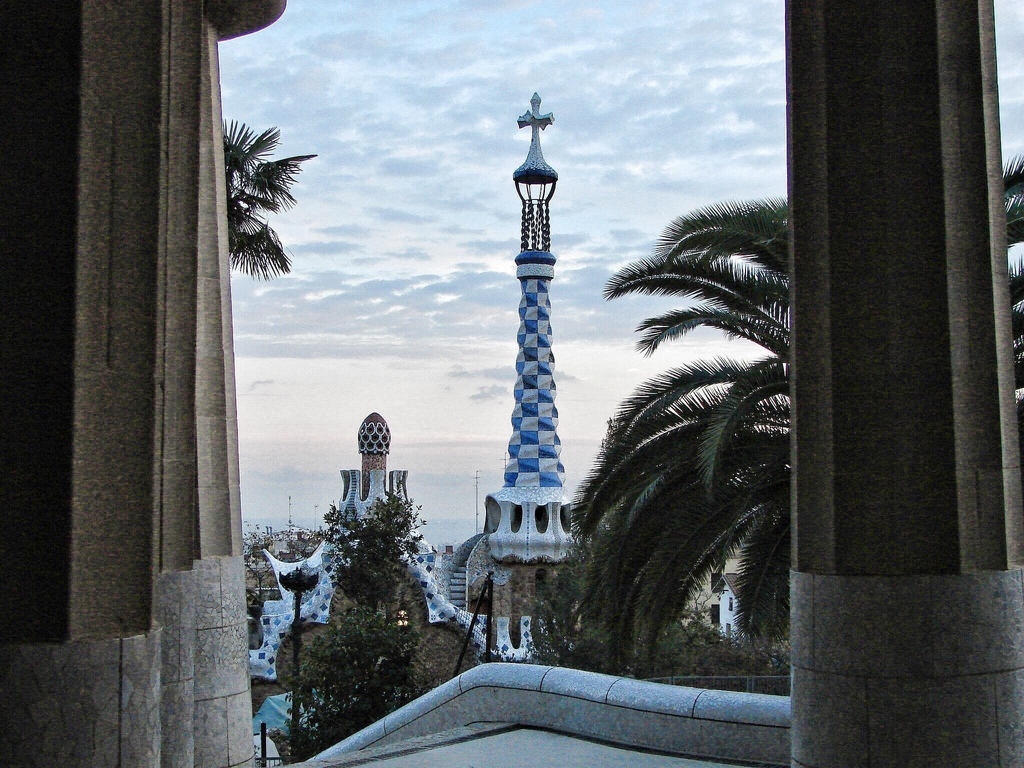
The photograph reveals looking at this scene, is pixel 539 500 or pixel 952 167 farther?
pixel 539 500

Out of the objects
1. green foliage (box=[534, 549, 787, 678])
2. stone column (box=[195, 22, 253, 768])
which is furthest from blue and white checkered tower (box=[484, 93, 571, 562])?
stone column (box=[195, 22, 253, 768])

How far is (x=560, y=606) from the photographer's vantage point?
2178 centimetres

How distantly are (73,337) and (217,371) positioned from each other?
349cm

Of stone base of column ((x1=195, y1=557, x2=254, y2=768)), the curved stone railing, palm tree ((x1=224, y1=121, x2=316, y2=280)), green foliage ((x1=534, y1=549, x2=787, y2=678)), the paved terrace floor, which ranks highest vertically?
palm tree ((x1=224, y1=121, x2=316, y2=280))

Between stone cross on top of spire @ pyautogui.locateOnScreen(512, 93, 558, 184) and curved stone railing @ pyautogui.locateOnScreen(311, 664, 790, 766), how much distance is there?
17.1 m

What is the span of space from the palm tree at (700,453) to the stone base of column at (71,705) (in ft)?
18.5

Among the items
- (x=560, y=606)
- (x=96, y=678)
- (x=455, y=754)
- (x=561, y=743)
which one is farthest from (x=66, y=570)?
(x=560, y=606)

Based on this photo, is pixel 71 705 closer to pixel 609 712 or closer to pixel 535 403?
pixel 609 712

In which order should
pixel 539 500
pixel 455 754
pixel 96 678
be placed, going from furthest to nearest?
pixel 539 500 < pixel 455 754 < pixel 96 678

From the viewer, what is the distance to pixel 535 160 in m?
25.8

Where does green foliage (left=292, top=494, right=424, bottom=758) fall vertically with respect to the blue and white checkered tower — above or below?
below

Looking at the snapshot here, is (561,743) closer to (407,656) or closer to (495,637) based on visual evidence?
(407,656)

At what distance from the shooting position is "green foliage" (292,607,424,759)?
489 inches

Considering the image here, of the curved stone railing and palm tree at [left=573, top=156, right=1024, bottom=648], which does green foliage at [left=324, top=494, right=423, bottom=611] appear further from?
palm tree at [left=573, top=156, right=1024, bottom=648]
